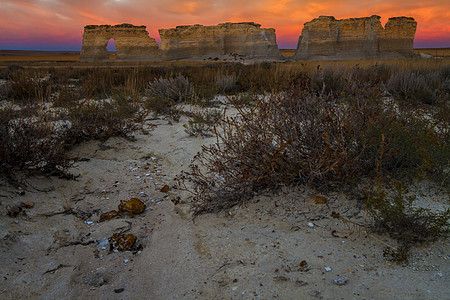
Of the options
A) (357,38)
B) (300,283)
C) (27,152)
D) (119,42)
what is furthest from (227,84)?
(119,42)

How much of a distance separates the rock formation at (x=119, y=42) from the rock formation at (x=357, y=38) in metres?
23.5

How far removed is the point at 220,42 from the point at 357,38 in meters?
19.1

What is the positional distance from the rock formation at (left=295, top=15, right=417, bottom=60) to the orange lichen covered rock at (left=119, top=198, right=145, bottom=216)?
43.6m

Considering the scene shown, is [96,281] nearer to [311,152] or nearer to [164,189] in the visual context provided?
[164,189]

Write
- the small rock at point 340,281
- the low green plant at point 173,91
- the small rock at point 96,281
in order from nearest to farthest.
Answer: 1. the small rock at point 340,281
2. the small rock at point 96,281
3. the low green plant at point 173,91

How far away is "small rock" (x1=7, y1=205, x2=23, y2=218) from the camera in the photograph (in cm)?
254

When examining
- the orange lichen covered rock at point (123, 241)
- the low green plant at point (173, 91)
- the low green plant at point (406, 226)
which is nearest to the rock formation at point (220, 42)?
the low green plant at point (173, 91)

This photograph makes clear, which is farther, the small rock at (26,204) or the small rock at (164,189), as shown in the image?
the small rock at (164,189)

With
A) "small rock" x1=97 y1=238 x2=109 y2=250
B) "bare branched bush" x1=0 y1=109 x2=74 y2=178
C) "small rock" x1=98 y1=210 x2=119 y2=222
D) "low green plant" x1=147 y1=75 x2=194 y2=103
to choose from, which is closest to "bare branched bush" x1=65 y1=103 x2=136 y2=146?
"bare branched bush" x1=0 y1=109 x2=74 y2=178

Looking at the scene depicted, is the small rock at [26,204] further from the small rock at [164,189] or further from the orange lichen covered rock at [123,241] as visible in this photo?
the small rock at [164,189]

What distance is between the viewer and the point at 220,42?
43.3m

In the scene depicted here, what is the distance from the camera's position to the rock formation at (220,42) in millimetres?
42625

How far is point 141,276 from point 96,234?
2.41 ft

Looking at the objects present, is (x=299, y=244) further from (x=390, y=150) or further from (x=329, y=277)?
(x=390, y=150)
